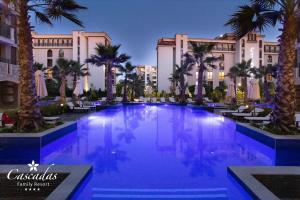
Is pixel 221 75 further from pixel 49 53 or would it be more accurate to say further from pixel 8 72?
pixel 8 72

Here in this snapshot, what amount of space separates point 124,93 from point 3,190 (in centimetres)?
3550

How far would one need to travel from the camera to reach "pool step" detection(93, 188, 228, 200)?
4.83 metres

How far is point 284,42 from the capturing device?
10.2 m

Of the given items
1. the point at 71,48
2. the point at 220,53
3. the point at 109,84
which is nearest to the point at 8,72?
the point at 109,84

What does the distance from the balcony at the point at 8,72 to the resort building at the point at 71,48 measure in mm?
39684

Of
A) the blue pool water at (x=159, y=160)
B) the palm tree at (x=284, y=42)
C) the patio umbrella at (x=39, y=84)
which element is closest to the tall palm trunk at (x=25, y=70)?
the blue pool water at (x=159, y=160)

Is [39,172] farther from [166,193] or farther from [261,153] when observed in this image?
[261,153]

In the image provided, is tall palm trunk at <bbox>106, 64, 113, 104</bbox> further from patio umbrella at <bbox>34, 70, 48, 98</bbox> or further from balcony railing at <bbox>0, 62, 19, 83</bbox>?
patio umbrella at <bbox>34, 70, 48, 98</bbox>

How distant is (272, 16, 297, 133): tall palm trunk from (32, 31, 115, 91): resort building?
55.5 meters

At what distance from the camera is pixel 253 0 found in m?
10.6

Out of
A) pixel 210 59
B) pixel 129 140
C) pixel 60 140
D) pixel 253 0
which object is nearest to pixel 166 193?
pixel 129 140

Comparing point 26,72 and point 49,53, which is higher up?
point 49,53

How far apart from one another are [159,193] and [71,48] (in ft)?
206

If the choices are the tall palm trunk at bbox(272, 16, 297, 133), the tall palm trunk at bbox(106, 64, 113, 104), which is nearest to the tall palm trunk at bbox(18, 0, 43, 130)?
the tall palm trunk at bbox(272, 16, 297, 133)
